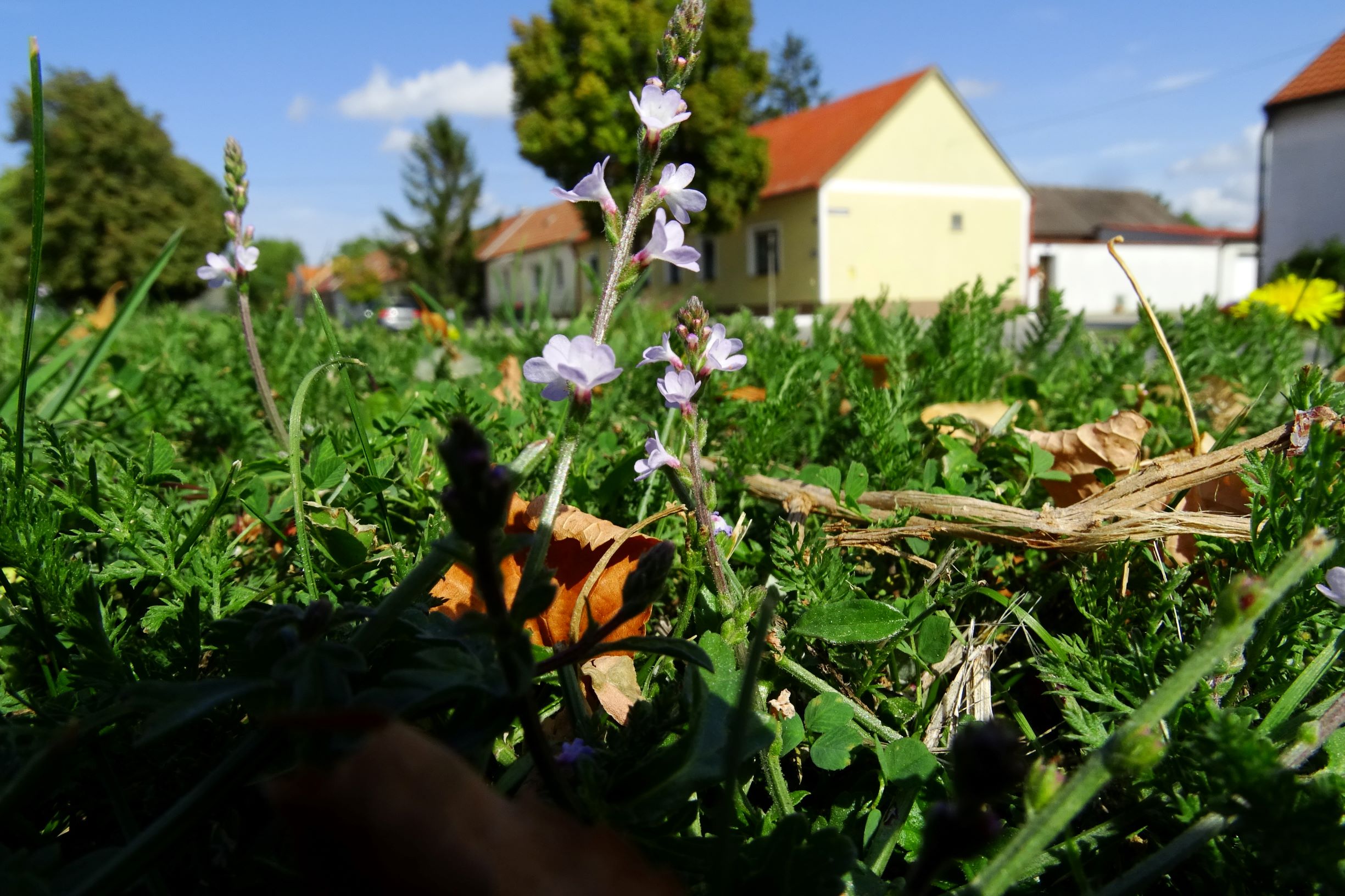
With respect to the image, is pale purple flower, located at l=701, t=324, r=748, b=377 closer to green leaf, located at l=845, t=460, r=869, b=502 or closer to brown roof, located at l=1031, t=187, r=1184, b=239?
green leaf, located at l=845, t=460, r=869, b=502

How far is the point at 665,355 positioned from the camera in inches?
42.3

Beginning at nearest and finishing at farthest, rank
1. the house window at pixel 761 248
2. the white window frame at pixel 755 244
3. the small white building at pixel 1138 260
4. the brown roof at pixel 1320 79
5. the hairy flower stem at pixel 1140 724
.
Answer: the hairy flower stem at pixel 1140 724 → the brown roof at pixel 1320 79 → the white window frame at pixel 755 244 → the house window at pixel 761 248 → the small white building at pixel 1138 260

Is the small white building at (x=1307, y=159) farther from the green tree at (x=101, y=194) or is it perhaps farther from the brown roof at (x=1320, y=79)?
the green tree at (x=101, y=194)

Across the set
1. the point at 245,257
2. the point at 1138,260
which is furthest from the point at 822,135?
the point at 245,257

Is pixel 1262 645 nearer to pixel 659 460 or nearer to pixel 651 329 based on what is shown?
pixel 659 460

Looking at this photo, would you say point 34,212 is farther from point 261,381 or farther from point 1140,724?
point 1140,724

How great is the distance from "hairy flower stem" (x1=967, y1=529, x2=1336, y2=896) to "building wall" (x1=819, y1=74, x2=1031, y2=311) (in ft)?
84.2

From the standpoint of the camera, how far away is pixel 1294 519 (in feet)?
3.09

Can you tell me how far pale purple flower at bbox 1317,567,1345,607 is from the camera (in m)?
0.80

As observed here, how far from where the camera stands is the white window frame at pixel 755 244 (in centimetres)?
2773

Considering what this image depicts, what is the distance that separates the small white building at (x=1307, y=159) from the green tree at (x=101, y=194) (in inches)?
1436

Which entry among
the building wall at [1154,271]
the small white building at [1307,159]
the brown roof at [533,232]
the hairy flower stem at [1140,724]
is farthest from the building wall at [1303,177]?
the hairy flower stem at [1140,724]

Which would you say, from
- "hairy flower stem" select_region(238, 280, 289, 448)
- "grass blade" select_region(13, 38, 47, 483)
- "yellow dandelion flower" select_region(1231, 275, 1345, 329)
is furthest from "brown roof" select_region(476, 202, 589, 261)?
"grass blade" select_region(13, 38, 47, 483)

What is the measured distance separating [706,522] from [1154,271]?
4367 centimetres
